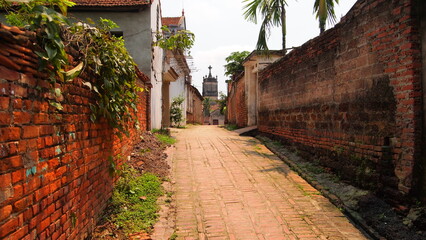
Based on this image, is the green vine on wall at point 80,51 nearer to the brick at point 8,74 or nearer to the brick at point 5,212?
the brick at point 8,74

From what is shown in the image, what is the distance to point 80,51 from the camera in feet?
9.61

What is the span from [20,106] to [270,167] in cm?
551

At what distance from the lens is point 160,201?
4.55 m

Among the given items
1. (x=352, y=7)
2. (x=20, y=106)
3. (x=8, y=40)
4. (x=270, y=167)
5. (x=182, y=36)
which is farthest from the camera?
(x=182, y=36)

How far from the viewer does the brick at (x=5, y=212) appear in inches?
65.1

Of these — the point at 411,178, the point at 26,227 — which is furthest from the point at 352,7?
the point at 26,227

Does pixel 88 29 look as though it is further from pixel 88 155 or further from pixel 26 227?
pixel 26 227

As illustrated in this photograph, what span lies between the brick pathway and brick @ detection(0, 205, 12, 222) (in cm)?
218

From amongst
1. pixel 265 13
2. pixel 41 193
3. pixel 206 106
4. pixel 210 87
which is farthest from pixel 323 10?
pixel 210 87

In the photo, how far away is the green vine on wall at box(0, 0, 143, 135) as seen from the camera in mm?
2008

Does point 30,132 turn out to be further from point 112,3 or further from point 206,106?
point 206,106

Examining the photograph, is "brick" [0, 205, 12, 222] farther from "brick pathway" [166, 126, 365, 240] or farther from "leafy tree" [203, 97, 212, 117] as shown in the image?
"leafy tree" [203, 97, 212, 117]

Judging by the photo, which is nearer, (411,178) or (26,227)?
(26,227)

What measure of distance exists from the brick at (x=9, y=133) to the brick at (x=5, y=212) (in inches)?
15.7
